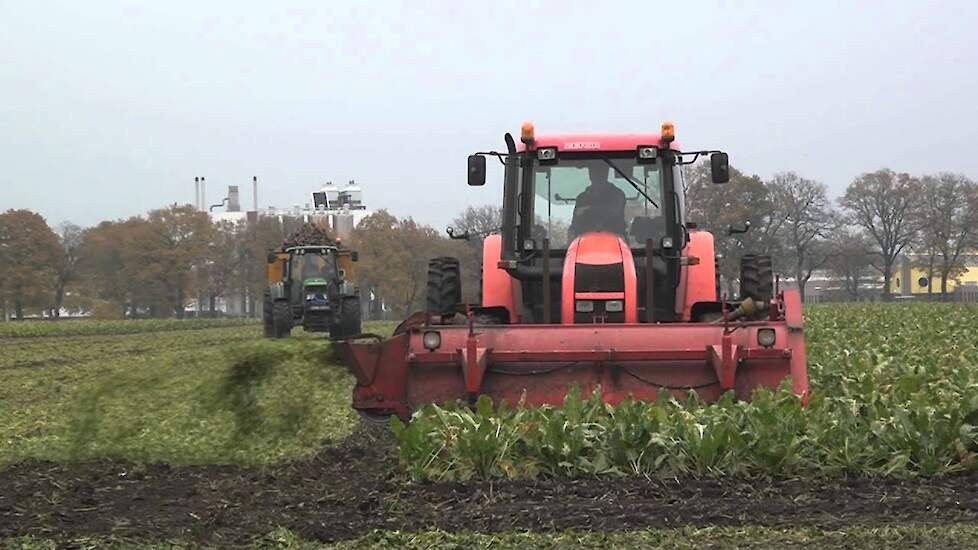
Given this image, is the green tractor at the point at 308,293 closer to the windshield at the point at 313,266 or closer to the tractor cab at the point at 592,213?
the windshield at the point at 313,266

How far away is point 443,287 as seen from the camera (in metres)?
10.1

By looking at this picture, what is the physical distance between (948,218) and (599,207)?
247 ft

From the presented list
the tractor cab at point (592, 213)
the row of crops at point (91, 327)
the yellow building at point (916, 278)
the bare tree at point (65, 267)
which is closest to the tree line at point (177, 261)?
the bare tree at point (65, 267)

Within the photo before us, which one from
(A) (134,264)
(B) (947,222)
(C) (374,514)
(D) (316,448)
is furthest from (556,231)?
(B) (947,222)

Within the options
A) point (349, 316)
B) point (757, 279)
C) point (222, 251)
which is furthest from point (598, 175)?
point (222, 251)

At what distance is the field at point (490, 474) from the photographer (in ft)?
16.5

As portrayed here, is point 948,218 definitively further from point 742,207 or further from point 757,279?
point 757,279

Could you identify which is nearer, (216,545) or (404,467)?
(216,545)

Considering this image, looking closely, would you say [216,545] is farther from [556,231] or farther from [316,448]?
[556,231]

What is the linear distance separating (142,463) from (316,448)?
1.23 metres

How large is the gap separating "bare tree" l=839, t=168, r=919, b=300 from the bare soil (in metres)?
77.5

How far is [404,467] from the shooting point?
639cm

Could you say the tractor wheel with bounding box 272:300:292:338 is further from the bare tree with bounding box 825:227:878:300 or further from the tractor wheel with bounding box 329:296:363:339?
the bare tree with bounding box 825:227:878:300

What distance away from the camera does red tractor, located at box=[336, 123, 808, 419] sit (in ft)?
24.9
